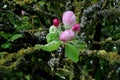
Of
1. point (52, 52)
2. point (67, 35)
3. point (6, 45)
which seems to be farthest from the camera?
point (6, 45)

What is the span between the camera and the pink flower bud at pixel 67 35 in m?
1.09

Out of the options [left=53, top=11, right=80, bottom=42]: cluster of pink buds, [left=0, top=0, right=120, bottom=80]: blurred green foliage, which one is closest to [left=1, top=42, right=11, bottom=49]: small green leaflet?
[left=0, top=0, right=120, bottom=80]: blurred green foliage

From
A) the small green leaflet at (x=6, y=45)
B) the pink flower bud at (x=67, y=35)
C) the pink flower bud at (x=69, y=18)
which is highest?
the pink flower bud at (x=69, y=18)

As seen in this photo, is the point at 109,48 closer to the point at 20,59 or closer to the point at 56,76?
the point at 56,76

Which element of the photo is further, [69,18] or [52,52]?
[52,52]

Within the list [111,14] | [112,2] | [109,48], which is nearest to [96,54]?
[111,14]

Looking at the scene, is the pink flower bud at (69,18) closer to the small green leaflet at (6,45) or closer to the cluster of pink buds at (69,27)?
the cluster of pink buds at (69,27)

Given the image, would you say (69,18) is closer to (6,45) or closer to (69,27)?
(69,27)

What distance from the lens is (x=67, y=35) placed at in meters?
1.09

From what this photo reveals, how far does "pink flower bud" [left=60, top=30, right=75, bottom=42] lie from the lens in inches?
42.9

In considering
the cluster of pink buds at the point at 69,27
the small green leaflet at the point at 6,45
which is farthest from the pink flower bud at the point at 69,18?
the small green leaflet at the point at 6,45

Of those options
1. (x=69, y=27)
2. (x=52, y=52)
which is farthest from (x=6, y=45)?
(x=69, y=27)

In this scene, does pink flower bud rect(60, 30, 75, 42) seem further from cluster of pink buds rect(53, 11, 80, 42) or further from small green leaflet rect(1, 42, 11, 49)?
small green leaflet rect(1, 42, 11, 49)

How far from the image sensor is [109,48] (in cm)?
191
